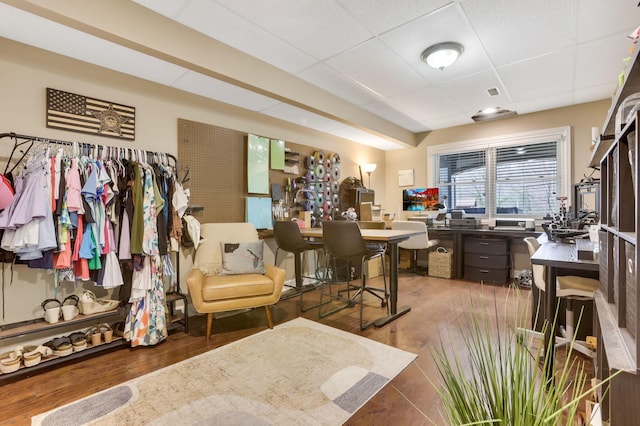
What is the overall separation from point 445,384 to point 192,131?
3.35 m

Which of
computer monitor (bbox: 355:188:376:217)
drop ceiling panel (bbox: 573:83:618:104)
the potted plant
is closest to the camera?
the potted plant

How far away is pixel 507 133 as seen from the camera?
191 inches

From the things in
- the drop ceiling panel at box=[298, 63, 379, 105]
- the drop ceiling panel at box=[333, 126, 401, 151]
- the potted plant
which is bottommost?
the potted plant

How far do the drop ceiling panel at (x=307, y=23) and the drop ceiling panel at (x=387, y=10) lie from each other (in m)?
0.07

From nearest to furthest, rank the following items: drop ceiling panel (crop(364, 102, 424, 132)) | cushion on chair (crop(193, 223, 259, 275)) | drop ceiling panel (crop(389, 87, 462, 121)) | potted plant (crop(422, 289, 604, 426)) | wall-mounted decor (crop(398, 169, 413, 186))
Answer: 1. potted plant (crop(422, 289, 604, 426))
2. cushion on chair (crop(193, 223, 259, 275))
3. drop ceiling panel (crop(389, 87, 462, 121))
4. drop ceiling panel (crop(364, 102, 424, 132))
5. wall-mounted decor (crop(398, 169, 413, 186))

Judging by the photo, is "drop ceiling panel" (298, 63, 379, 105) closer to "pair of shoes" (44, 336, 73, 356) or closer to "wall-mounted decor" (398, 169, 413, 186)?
"wall-mounted decor" (398, 169, 413, 186)

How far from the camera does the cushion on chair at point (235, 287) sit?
2.60 meters

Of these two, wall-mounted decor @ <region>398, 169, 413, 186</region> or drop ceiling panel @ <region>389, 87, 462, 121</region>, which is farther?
wall-mounted decor @ <region>398, 169, 413, 186</region>

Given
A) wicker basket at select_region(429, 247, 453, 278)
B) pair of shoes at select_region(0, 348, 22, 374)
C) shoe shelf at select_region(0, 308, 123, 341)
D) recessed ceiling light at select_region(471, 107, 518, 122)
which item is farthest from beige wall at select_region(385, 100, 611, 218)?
pair of shoes at select_region(0, 348, 22, 374)

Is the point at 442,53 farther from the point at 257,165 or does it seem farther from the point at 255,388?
the point at 255,388

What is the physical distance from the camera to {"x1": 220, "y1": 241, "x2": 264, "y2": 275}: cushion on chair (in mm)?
2979

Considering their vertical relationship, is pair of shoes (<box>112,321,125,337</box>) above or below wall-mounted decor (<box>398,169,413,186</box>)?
below

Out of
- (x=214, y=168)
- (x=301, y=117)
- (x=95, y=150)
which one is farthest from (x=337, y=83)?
(x=95, y=150)

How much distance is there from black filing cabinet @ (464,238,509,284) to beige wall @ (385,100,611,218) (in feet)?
4.03
